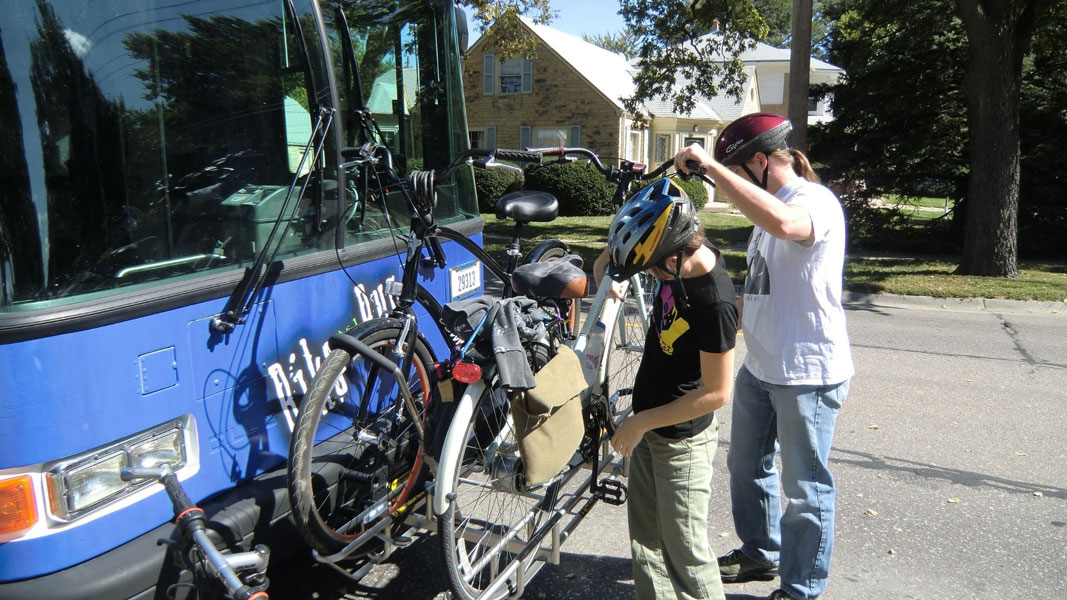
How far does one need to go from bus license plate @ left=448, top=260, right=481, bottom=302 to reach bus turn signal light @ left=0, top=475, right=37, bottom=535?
89.0 inches

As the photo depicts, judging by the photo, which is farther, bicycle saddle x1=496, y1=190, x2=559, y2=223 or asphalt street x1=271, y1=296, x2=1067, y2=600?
bicycle saddle x1=496, y1=190, x2=559, y2=223

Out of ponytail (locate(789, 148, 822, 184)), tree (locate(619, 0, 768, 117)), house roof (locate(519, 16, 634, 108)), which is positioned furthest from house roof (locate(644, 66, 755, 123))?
ponytail (locate(789, 148, 822, 184))

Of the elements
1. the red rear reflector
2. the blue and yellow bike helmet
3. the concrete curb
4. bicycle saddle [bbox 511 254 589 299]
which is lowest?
the concrete curb

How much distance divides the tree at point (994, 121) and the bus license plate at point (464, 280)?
33.3 ft

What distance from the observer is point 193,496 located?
8.74ft

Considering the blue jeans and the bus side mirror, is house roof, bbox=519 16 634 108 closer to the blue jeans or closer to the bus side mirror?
the bus side mirror

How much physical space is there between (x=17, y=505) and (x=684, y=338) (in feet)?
6.65

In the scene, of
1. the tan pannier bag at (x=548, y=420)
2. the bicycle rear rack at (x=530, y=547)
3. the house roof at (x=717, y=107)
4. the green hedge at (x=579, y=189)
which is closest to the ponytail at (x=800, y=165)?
the tan pannier bag at (x=548, y=420)

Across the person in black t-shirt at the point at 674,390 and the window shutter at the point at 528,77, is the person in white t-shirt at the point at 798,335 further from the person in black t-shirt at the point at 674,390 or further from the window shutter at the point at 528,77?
the window shutter at the point at 528,77

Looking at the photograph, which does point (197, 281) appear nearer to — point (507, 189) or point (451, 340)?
point (451, 340)

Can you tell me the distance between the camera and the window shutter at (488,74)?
31.2m

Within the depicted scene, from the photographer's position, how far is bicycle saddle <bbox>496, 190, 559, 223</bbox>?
388cm

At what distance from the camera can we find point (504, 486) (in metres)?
3.14

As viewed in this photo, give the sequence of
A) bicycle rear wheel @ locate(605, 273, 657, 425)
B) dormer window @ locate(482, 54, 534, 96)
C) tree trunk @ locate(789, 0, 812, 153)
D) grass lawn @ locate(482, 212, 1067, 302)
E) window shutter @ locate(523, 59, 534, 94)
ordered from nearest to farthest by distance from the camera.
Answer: bicycle rear wheel @ locate(605, 273, 657, 425)
grass lawn @ locate(482, 212, 1067, 302)
tree trunk @ locate(789, 0, 812, 153)
window shutter @ locate(523, 59, 534, 94)
dormer window @ locate(482, 54, 534, 96)
